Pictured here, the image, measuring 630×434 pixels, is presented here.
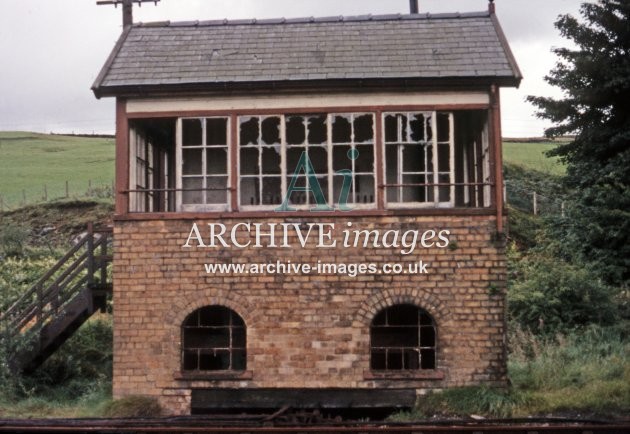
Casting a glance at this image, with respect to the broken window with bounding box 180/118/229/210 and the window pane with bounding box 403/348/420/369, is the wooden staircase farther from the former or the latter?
the window pane with bounding box 403/348/420/369

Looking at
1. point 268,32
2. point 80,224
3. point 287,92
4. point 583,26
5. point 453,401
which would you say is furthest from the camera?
point 80,224

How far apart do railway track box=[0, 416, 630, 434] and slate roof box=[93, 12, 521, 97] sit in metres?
5.38

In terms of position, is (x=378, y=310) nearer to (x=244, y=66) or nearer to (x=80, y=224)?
(x=244, y=66)

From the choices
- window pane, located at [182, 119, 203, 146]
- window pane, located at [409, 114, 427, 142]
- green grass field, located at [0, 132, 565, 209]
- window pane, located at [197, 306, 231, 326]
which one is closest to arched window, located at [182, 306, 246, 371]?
window pane, located at [197, 306, 231, 326]

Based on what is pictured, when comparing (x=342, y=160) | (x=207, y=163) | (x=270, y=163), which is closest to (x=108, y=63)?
(x=207, y=163)

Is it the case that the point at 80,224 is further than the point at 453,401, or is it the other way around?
the point at 80,224

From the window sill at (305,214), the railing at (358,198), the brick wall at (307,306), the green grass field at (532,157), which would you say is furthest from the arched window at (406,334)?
the green grass field at (532,157)

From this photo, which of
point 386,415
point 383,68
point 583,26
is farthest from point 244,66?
point 583,26

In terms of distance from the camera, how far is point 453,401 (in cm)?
1239

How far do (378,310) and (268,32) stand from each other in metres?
5.66

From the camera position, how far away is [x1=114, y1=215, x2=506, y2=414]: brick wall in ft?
41.6

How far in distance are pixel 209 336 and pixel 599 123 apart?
30.8ft

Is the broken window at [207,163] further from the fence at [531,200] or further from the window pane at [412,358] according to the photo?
the fence at [531,200]

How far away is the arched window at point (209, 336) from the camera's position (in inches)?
518
